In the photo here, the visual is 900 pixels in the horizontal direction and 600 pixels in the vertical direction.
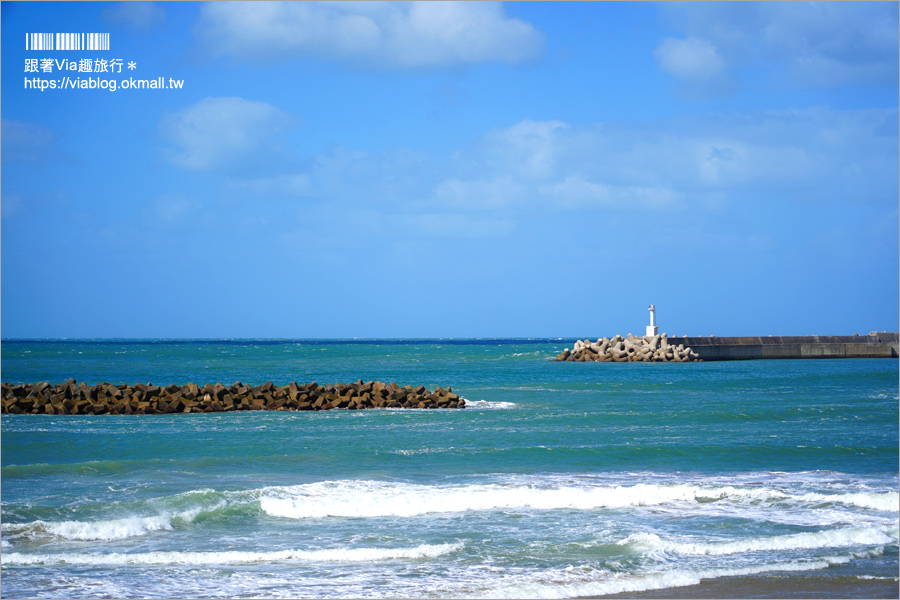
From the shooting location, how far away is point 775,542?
8477 mm

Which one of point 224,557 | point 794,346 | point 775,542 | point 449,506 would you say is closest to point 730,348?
point 794,346

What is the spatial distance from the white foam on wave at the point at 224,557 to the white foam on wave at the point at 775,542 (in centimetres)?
213

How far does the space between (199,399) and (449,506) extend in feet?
46.9

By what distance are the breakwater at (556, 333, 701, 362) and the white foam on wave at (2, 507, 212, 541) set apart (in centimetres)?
4526

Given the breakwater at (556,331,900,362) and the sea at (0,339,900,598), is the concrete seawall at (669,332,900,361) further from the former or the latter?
the sea at (0,339,900,598)

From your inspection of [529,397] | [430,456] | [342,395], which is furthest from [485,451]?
[529,397]

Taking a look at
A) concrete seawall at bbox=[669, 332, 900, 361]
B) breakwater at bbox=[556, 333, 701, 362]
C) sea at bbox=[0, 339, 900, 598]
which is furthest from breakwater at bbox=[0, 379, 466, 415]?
concrete seawall at bbox=[669, 332, 900, 361]

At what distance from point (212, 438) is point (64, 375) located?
2811cm

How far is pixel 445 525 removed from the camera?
9.45 meters

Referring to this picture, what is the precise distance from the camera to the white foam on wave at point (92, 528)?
9016mm

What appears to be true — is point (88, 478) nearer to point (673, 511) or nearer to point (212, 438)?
point (212, 438)

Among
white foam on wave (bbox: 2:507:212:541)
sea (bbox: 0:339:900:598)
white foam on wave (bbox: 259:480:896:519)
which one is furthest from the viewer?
white foam on wave (bbox: 259:480:896:519)

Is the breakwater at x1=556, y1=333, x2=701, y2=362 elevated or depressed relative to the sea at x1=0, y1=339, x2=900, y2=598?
elevated

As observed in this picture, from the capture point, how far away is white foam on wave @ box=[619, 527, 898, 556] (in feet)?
27.1
